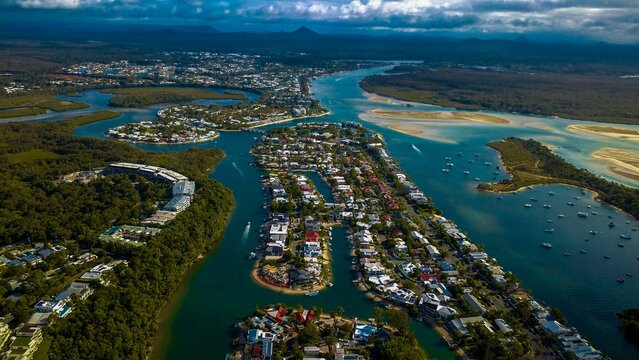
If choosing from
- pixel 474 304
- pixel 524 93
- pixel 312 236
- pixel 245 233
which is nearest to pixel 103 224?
pixel 245 233

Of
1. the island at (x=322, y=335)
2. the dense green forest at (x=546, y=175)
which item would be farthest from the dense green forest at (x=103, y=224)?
the dense green forest at (x=546, y=175)

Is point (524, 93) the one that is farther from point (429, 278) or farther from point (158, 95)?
point (429, 278)

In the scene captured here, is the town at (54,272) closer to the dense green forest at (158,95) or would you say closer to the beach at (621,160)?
the beach at (621,160)

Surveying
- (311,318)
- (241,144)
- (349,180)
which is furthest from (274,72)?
(311,318)

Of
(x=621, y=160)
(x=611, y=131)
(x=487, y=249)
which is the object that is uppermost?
(x=611, y=131)

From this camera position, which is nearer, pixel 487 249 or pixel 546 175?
pixel 487 249

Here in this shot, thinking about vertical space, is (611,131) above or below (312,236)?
above

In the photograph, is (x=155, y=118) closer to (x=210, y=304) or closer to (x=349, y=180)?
(x=349, y=180)
